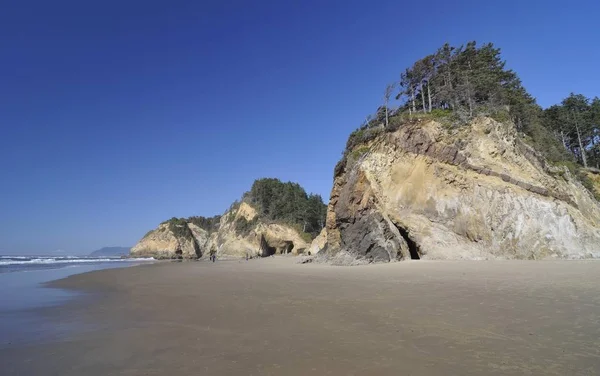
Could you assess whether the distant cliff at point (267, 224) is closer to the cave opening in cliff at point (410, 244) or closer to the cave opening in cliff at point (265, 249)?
the cave opening in cliff at point (265, 249)

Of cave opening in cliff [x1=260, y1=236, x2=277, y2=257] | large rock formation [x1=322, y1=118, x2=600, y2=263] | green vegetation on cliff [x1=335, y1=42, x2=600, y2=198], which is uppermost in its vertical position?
green vegetation on cliff [x1=335, y1=42, x2=600, y2=198]

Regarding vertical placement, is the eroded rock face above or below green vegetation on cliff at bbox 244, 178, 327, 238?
below

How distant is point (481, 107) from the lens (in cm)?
2533

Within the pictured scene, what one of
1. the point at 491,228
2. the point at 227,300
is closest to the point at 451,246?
the point at 491,228

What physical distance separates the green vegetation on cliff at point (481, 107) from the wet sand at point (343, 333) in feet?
56.2

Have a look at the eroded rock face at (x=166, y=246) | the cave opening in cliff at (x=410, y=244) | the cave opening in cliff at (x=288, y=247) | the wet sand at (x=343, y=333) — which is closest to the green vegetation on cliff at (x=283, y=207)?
the cave opening in cliff at (x=288, y=247)

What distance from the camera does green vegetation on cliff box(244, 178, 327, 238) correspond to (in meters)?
55.8

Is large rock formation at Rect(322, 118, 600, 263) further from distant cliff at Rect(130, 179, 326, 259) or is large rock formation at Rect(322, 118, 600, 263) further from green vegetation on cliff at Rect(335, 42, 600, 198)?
distant cliff at Rect(130, 179, 326, 259)

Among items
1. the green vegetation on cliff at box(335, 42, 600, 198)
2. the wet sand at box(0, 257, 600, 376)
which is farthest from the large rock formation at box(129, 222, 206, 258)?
the wet sand at box(0, 257, 600, 376)

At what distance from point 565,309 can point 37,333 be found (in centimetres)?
1107

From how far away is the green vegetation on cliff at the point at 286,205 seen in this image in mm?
55750

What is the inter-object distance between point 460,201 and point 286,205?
38.5m

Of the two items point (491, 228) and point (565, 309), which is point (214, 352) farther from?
point (491, 228)

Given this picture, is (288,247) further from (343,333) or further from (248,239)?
(343,333)
